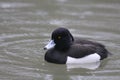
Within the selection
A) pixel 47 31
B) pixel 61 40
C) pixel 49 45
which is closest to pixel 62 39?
pixel 61 40

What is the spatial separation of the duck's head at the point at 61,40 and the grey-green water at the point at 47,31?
0.48m

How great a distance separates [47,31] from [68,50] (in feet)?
7.66

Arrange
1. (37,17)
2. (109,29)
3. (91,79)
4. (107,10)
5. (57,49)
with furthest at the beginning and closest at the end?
(107,10) < (37,17) < (109,29) < (57,49) < (91,79)

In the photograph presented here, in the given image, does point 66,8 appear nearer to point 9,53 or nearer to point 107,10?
point 107,10

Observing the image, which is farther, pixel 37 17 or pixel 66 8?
pixel 66 8

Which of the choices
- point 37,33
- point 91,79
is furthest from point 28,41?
point 91,79

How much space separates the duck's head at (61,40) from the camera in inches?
437

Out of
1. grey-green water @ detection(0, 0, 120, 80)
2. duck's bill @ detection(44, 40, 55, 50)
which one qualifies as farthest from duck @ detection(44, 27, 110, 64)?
grey-green water @ detection(0, 0, 120, 80)

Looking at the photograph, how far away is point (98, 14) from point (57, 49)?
14.5ft

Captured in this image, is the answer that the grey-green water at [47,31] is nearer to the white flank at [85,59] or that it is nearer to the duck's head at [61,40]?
the white flank at [85,59]

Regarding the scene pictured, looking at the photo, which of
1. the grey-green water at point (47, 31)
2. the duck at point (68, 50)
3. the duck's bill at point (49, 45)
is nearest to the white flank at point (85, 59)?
the duck at point (68, 50)

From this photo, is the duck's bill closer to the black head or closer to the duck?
the duck

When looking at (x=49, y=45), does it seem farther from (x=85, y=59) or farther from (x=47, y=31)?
(x=47, y=31)

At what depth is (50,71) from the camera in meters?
10.6
